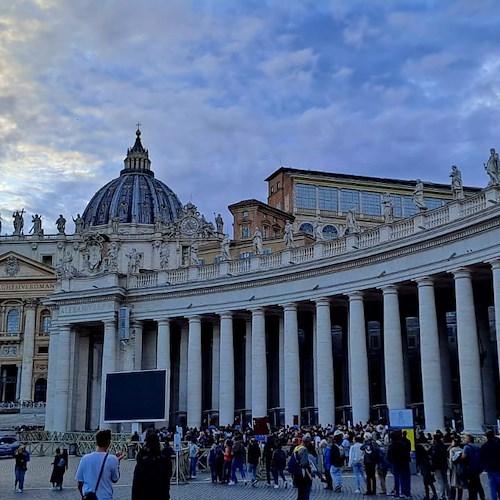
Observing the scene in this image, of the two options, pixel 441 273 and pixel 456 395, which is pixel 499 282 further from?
pixel 456 395

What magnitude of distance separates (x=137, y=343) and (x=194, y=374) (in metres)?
5.79

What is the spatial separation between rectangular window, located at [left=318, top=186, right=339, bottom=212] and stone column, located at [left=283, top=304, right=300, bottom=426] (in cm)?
5420

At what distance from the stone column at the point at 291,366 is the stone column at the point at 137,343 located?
13421 millimetres

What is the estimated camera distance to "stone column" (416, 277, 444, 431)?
3909 centimetres

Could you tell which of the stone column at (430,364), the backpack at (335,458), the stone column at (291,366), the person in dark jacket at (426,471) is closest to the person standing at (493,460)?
the person in dark jacket at (426,471)

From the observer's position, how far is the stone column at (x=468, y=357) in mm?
36344

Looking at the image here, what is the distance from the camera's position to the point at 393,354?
42094 mm

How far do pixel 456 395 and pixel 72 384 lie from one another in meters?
28.6

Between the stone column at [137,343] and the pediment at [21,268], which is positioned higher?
the pediment at [21,268]

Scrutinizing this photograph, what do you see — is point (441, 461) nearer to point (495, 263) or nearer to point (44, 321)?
point (495, 263)

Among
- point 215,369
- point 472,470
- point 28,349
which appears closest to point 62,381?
point 215,369

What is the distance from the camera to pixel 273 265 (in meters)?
51.6

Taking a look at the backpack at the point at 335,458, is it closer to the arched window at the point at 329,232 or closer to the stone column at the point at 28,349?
the arched window at the point at 329,232

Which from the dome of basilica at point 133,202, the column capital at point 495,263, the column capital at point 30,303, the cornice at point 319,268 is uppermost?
the dome of basilica at point 133,202
